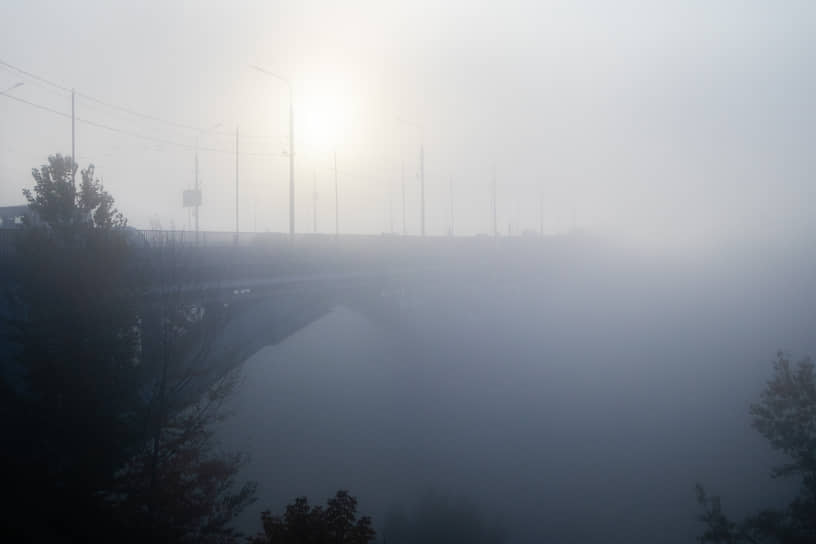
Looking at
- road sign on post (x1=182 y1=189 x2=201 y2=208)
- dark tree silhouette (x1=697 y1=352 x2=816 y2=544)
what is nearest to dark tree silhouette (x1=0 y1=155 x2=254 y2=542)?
dark tree silhouette (x1=697 y1=352 x2=816 y2=544)

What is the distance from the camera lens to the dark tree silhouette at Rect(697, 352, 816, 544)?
14883 millimetres

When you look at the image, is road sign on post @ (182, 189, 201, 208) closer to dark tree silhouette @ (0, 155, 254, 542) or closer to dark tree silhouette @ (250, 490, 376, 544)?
dark tree silhouette @ (0, 155, 254, 542)

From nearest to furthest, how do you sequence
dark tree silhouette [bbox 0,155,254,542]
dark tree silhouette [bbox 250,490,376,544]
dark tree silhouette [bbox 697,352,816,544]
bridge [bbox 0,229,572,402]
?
dark tree silhouette [bbox 250,490,376,544] < dark tree silhouette [bbox 0,155,254,542] < bridge [bbox 0,229,572,402] < dark tree silhouette [bbox 697,352,816,544]

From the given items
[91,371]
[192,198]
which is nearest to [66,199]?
[91,371]

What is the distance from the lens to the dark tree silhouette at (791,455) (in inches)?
586

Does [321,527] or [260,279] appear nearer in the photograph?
[321,527]

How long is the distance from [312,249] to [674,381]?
21040 mm

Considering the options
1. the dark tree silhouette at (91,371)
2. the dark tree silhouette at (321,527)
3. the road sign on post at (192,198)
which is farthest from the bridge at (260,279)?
the road sign on post at (192,198)

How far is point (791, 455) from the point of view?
15.8 meters

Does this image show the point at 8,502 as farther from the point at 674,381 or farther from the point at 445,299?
the point at 445,299

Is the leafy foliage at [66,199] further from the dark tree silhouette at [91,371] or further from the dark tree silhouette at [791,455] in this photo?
the dark tree silhouette at [791,455]

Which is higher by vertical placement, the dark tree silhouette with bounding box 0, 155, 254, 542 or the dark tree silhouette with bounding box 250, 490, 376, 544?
the dark tree silhouette with bounding box 0, 155, 254, 542

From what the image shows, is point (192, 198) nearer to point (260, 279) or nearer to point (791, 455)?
point (260, 279)

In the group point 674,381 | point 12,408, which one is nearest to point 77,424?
point 12,408
